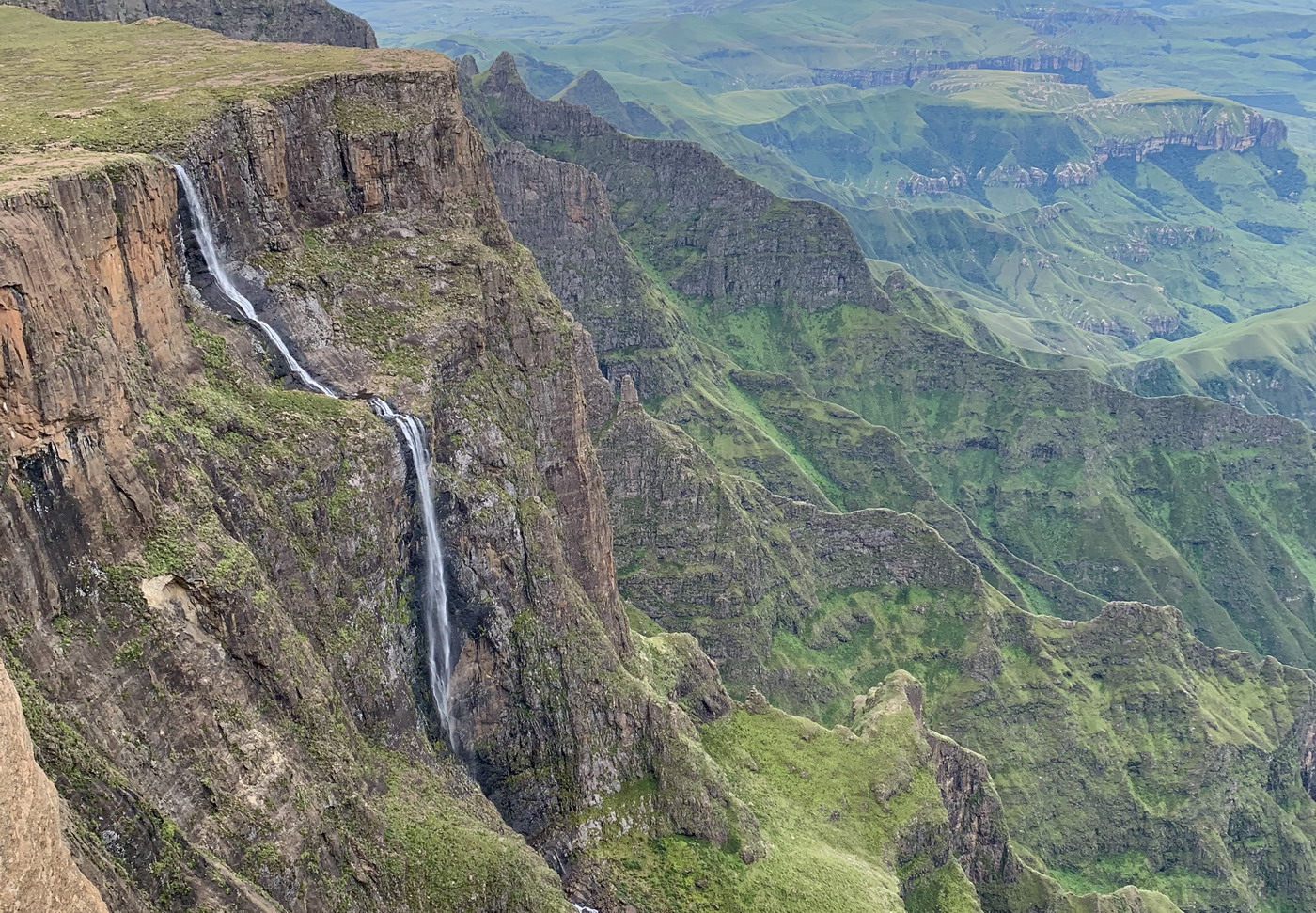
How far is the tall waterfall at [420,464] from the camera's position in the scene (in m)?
65.7

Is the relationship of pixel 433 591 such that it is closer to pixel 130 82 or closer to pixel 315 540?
pixel 315 540

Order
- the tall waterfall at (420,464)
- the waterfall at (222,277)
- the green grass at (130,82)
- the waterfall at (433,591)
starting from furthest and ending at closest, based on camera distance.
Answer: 1. the waterfall at (433,591)
2. the tall waterfall at (420,464)
3. the waterfall at (222,277)
4. the green grass at (130,82)

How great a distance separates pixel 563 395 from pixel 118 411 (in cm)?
3834

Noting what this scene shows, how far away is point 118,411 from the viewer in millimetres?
50094

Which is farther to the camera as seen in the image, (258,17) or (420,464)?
(258,17)

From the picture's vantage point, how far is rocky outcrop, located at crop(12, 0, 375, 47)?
161m

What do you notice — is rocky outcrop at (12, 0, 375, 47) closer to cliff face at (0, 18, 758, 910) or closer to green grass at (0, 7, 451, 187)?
green grass at (0, 7, 451, 187)

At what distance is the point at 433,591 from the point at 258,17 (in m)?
144

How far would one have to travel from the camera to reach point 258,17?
181625 millimetres

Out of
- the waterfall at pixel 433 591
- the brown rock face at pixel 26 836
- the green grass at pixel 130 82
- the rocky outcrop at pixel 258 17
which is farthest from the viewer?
the rocky outcrop at pixel 258 17

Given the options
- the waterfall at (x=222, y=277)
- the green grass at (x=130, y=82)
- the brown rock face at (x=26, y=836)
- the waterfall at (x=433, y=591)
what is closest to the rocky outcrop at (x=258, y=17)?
the green grass at (x=130, y=82)

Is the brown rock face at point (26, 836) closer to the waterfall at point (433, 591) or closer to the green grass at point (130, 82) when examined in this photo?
the green grass at point (130, 82)

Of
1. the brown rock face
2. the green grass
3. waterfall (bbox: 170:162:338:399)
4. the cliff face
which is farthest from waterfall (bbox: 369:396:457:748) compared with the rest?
the brown rock face

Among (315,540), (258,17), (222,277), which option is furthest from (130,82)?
(258,17)
